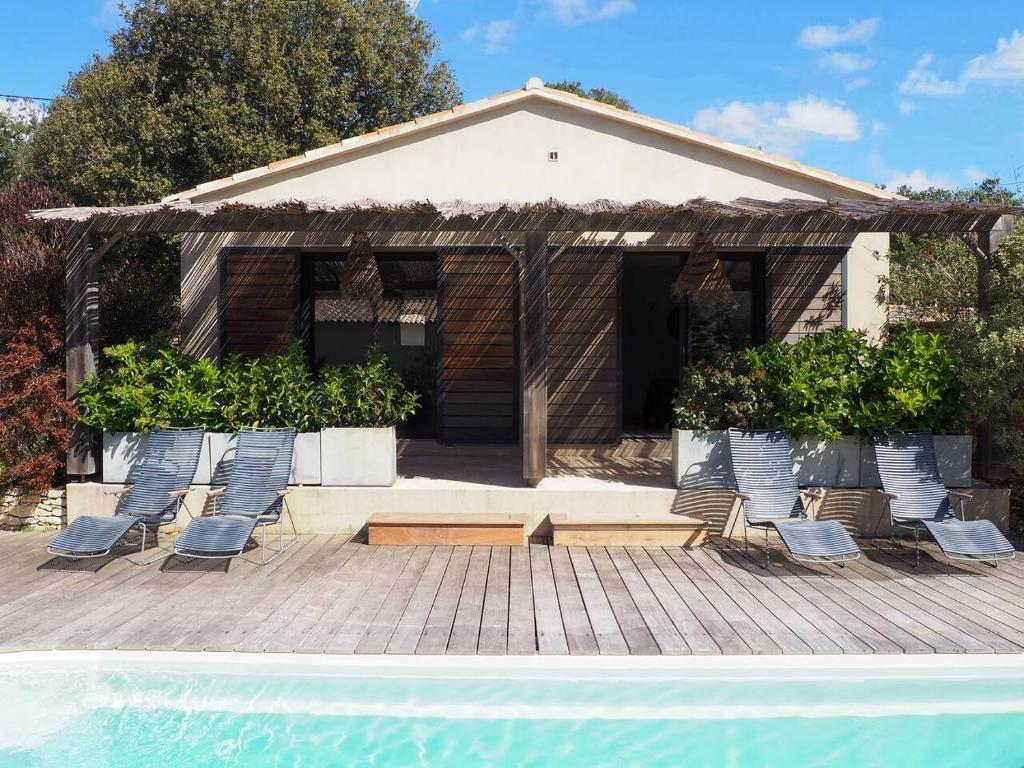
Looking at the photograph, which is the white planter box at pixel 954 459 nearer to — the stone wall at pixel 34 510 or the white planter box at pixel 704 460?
the white planter box at pixel 704 460

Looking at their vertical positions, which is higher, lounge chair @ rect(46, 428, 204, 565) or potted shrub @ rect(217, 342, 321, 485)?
potted shrub @ rect(217, 342, 321, 485)

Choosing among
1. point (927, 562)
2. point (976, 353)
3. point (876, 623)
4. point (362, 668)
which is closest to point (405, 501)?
point (362, 668)

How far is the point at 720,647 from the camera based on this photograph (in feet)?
15.8

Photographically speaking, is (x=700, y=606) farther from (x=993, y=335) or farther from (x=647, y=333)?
(x=647, y=333)

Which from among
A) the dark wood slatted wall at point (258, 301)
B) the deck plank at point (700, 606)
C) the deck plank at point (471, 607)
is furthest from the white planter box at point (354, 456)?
the dark wood slatted wall at point (258, 301)

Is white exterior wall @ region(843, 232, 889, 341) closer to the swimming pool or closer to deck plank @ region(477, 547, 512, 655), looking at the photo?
deck plank @ region(477, 547, 512, 655)

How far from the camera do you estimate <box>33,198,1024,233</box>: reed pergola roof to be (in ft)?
23.8

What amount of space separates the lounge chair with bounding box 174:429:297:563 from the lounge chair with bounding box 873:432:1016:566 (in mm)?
5533

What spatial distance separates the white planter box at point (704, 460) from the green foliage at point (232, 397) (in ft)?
9.27

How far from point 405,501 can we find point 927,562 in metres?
4.82

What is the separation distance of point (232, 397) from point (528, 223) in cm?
348

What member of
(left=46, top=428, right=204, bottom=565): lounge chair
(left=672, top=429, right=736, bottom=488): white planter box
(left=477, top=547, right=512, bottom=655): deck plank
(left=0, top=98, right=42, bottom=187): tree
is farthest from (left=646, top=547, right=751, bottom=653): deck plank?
(left=0, top=98, right=42, bottom=187): tree

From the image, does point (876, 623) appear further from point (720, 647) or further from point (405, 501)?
point (405, 501)

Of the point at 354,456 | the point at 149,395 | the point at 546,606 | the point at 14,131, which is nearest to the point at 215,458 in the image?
the point at 149,395
